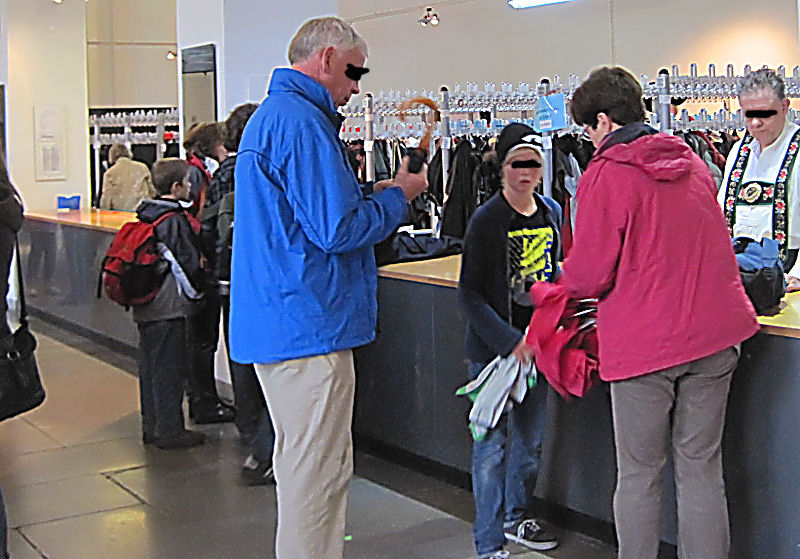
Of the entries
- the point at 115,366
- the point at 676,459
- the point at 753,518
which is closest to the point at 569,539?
the point at 753,518

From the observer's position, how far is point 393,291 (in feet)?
15.4

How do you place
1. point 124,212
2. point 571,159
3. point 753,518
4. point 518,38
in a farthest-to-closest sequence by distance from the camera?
point 518,38
point 124,212
point 571,159
point 753,518

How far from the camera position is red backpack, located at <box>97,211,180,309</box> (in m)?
5.17

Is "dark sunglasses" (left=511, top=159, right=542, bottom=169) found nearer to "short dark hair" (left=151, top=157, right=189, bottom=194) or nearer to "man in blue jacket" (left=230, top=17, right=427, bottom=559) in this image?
"man in blue jacket" (left=230, top=17, right=427, bottom=559)

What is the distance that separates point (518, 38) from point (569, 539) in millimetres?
9203

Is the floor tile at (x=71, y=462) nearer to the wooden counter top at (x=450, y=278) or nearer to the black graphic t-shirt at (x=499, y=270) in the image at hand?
the wooden counter top at (x=450, y=278)

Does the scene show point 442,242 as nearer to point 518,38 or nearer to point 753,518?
point 753,518

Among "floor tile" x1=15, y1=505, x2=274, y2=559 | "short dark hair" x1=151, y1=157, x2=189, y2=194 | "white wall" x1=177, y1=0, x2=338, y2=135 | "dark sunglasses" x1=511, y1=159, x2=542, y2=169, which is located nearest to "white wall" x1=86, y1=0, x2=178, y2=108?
"white wall" x1=177, y1=0, x2=338, y2=135

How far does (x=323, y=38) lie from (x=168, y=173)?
2.55 metres

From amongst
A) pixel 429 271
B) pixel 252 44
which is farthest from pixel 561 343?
pixel 252 44

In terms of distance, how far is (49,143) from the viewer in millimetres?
10195

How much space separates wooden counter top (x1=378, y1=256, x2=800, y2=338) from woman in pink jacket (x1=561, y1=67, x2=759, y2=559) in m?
0.25

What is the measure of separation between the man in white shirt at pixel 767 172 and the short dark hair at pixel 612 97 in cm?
115

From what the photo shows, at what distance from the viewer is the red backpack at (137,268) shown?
5.17m
